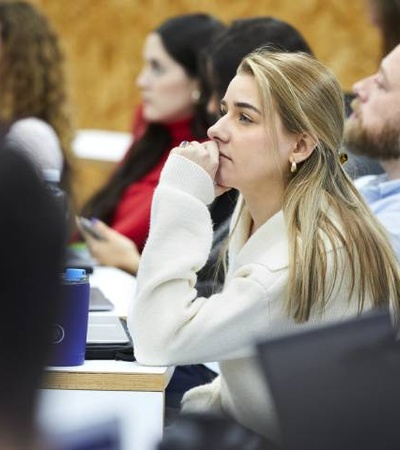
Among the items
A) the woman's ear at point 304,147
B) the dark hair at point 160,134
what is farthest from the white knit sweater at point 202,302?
the dark hair at point 160,134

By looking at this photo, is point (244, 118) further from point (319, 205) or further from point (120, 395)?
point (120, 395)

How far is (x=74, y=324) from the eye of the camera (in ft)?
6.43

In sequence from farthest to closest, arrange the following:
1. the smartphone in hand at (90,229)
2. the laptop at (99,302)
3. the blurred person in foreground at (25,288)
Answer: the smartphone in hand at (90,229) < the laptop at (99,302) < the blurred person in foreground at (25,288)

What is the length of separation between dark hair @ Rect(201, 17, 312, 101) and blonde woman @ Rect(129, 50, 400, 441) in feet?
2.69

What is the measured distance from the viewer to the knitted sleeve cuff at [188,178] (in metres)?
2.03

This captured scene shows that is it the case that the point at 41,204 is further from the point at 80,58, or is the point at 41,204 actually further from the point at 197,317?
the point at 80,58

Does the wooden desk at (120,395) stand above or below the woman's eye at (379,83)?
below

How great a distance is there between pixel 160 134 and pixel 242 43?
2.74ft

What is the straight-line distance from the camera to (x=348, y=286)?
6.48 feet

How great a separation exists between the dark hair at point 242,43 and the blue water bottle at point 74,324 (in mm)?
1090

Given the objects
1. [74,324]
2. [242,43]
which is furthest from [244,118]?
[242,43]

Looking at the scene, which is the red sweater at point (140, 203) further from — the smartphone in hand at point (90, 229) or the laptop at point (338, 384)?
the laptop at point (338, 384)

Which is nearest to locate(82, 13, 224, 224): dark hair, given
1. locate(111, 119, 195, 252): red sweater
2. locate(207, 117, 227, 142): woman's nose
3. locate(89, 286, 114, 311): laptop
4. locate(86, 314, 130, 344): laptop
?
locate(111, 119, 195, 252): red sweater

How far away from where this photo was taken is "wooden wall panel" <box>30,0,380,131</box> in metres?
6.07
